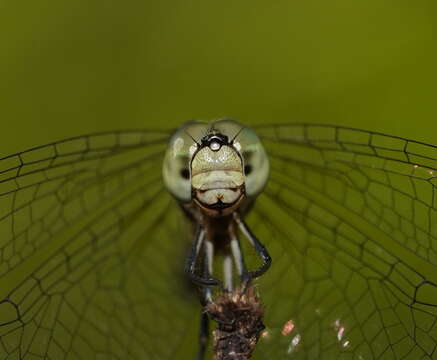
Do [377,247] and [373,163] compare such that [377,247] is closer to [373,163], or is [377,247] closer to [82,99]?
[373,163]

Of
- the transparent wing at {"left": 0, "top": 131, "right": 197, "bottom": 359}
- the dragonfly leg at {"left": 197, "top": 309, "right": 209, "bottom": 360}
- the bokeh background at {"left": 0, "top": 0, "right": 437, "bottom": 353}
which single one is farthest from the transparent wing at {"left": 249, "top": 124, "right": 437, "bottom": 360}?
the bokeh background at {"left": 0, "top": 0, "right": 437, "bottom": 353}

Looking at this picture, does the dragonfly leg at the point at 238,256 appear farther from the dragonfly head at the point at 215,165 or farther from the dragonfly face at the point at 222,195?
the dragonfly head at the point at 215,165

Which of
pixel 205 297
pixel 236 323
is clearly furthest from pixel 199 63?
pixel 236 323

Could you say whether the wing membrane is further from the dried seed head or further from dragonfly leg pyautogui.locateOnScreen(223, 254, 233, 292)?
the dried seed head

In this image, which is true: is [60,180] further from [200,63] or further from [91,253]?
[200,63]

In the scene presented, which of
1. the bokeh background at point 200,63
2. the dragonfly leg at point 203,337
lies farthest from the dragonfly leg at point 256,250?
the bokeh background at point 200,63

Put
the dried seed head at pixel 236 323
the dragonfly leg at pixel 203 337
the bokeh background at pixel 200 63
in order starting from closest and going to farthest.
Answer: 1. the dried seed head at pixel 236 323
2. the dragonfly leg at pixel 203 337
3. the bokeh background at pixel 200 63

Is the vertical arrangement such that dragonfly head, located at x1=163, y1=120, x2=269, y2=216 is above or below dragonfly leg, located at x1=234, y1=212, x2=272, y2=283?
above
